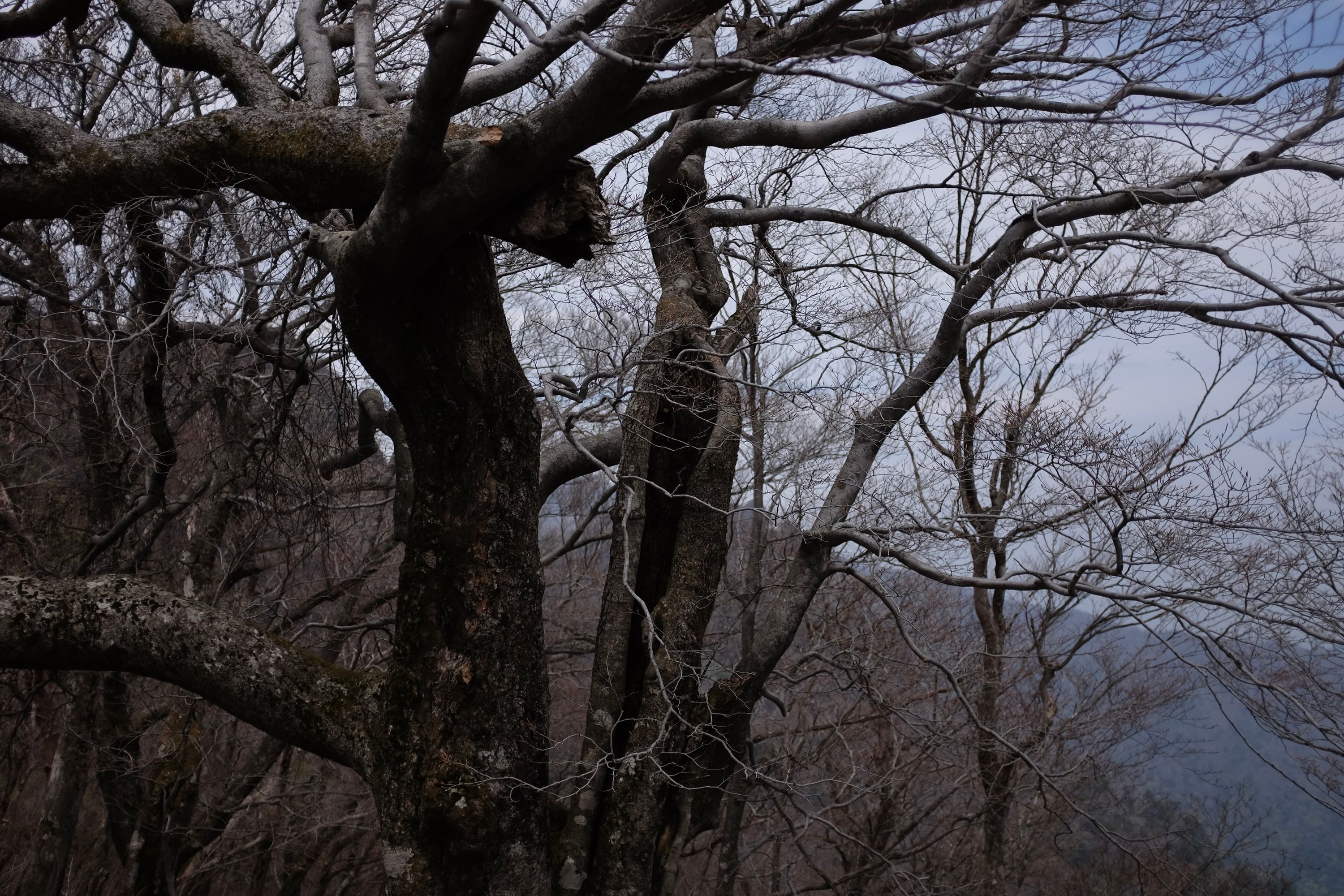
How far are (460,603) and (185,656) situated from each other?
4.05 feet

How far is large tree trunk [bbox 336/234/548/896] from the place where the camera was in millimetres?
3314

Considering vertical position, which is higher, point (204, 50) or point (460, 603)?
point (204, 50)

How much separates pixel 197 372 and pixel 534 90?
3205mm

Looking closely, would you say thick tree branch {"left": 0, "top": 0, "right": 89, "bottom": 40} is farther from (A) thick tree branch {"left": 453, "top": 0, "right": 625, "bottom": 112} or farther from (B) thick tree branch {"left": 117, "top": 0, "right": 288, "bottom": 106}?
(A) thick tree branch {"left": 453, "top": 0, "right": 625, "bottom": 112}

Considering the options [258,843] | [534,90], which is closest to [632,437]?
[534,90]

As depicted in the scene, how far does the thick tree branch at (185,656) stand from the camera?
140 inches

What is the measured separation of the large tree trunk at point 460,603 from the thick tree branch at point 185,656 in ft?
0.92

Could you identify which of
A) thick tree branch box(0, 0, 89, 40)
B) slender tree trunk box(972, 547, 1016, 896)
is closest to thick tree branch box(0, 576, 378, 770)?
thick tree branch box(0, 0, 89, 40)

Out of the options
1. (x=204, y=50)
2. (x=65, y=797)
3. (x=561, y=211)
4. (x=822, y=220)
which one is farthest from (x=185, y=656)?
(x=65, y=797)

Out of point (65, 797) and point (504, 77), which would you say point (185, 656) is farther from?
point (65, 797)

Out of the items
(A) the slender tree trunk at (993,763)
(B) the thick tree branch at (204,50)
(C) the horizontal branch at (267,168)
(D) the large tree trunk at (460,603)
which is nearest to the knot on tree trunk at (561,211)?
(C) the horizontal branch at (267,168)

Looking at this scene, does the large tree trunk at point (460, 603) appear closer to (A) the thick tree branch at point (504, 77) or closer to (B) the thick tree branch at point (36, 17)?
(A) the thick tree branch at point (504, 77)

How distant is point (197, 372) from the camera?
16.7 ft

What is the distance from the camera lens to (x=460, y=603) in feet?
11.2
